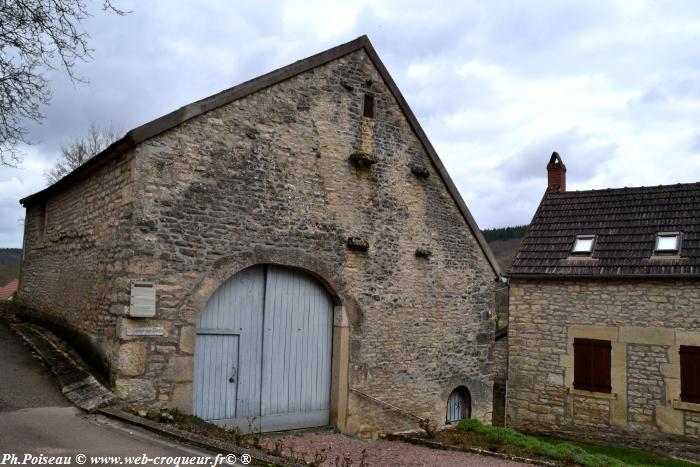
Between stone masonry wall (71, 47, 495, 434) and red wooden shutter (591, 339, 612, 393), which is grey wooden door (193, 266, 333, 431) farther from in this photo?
red wooden shutter (591, 339, 612, 393)

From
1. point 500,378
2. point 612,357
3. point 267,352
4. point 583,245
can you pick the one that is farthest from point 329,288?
point 500,378

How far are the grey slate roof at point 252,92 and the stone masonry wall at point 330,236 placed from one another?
0.13 meters

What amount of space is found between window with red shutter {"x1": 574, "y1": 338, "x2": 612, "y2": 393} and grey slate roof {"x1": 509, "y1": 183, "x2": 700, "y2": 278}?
5.28 ft

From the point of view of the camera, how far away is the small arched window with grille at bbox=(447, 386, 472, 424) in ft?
41.9

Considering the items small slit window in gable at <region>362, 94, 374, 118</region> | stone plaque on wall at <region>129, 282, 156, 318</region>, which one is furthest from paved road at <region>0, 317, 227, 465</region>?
small slit window in gable at <region>362, 94, 374, 118</region>

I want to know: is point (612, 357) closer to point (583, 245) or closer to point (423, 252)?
point (583, 245)

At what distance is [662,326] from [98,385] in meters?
11.3

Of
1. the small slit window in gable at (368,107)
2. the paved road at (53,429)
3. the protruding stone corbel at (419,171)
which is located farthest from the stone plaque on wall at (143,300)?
the protruding stone corbel at (419,171)

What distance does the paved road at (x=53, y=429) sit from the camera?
6.04 metres

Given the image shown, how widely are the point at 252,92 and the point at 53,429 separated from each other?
5608 millimetres

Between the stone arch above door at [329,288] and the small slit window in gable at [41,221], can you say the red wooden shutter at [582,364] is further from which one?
the small slit window in gable at [41,221]

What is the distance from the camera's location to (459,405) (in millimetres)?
13016

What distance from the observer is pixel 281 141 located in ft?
32.2

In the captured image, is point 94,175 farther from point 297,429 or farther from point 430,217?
point 430,217
